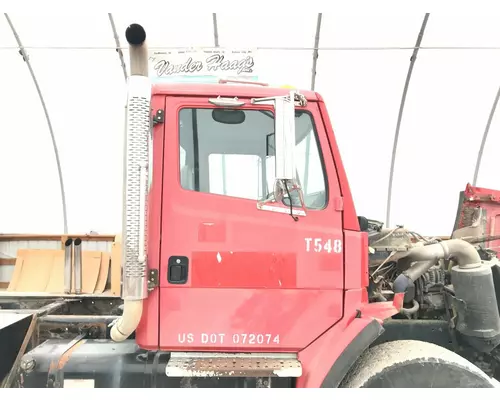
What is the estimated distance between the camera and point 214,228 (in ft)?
8.11

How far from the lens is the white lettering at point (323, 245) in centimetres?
250

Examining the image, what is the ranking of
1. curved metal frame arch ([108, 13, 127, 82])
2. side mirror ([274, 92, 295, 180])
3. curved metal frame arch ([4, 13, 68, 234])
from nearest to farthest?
side mirror ([274, 92, 295, 180]), curved metal frame arch ([108, 13, 127, 82]), curved metal frame arch ([4, 13, 68, 234])

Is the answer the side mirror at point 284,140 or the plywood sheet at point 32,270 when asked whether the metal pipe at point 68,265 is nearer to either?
the plywood sheet at point 32,270

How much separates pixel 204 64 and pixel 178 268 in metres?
1.50

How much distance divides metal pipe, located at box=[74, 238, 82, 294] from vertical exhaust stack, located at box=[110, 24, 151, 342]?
3049 millimetres

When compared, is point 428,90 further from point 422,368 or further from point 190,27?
point 422,368

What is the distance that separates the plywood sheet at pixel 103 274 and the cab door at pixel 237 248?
3089 mm

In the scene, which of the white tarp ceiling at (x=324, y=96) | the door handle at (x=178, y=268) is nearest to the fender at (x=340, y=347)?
the door handle at (x=178, y=268)

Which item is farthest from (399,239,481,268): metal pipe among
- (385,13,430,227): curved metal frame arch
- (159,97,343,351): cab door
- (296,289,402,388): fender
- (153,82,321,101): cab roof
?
(385,13,430,227): curved metal frame arch

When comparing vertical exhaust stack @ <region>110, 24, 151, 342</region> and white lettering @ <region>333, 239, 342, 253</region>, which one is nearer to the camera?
vertical exhaust stack @ <region>110, 24, 151, 342</region>

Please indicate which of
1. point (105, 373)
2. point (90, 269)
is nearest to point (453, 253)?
point (105, 373)

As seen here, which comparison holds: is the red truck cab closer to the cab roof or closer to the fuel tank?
the cab roof

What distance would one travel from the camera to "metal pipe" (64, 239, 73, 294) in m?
5.09

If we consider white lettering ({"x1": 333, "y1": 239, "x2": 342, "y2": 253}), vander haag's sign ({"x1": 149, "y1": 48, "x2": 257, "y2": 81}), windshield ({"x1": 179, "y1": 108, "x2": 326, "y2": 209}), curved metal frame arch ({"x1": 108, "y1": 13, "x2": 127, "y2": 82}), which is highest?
curved metal frame arch ({"x1": 108, "y1": 13, "x2": 127, "y2": 82})
